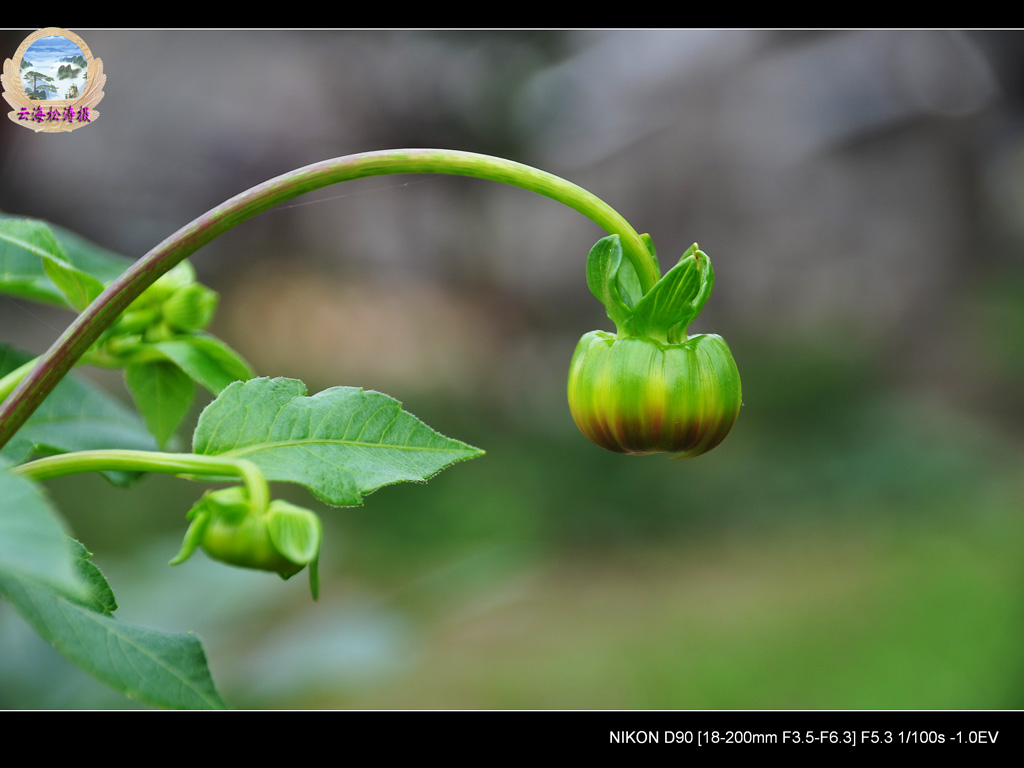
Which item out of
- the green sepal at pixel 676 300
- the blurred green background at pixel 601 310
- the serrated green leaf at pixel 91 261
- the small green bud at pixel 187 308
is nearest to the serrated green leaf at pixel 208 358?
the small green bud at pixel 187 308

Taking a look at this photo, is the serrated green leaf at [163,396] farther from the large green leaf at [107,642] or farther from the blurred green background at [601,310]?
the blurred green background at [601,310]

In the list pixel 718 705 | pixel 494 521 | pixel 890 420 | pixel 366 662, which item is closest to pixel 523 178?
pixel 366 662

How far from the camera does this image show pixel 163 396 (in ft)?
1.70

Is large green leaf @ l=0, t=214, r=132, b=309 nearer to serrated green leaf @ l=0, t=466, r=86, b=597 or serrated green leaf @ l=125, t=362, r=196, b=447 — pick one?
serrated green leaf @ l=125, t=362, r=196, b=447

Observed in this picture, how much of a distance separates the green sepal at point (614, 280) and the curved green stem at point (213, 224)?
0.15ft

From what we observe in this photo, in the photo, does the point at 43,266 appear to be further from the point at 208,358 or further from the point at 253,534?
the point at 253,534

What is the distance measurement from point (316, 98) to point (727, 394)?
285 centimetres

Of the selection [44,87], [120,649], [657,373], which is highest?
[44,87]

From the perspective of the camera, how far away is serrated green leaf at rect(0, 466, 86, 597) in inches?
8.4

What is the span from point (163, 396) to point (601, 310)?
281 centimetres

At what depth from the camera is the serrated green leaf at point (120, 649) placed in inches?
13.4

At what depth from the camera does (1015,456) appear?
2975 mm

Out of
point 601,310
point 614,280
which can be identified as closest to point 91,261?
point 614,280

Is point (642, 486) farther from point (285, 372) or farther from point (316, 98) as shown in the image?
point (316, 98)
